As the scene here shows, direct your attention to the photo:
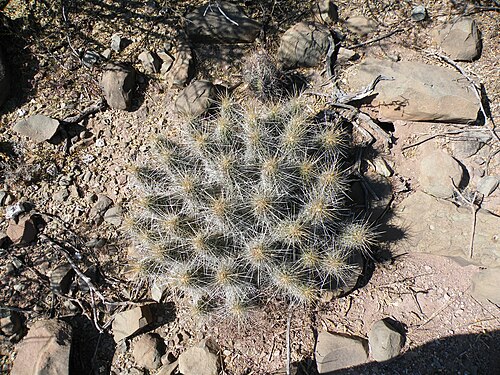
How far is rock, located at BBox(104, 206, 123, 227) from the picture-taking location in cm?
331

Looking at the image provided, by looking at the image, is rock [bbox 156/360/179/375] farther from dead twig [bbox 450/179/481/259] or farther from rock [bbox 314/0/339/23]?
rock [bbox 314/0/339/23]

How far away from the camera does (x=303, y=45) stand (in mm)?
3578

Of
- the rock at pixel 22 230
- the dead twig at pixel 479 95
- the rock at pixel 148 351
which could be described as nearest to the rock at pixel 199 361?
the rock at pixel 148 351

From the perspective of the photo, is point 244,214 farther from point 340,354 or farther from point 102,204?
point 102,204

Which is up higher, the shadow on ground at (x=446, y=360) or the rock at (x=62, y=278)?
the rock at (x=62, y=278)

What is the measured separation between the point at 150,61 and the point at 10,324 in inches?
101

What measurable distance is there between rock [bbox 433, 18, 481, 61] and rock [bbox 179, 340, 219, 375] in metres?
3.45

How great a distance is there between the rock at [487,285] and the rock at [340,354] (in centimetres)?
101

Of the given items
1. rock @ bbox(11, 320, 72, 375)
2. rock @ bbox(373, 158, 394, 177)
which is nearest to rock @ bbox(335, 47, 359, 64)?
rock @ bbox(373, 158, 394, 177)

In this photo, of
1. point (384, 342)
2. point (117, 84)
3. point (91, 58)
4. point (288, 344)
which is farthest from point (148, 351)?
point (91, 58)

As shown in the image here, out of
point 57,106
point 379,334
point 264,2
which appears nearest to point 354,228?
point 379,334

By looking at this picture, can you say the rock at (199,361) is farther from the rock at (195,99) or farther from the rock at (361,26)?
the rock at (361,26)

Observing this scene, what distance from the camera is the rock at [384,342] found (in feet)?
9.11

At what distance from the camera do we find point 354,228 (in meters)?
2.72
